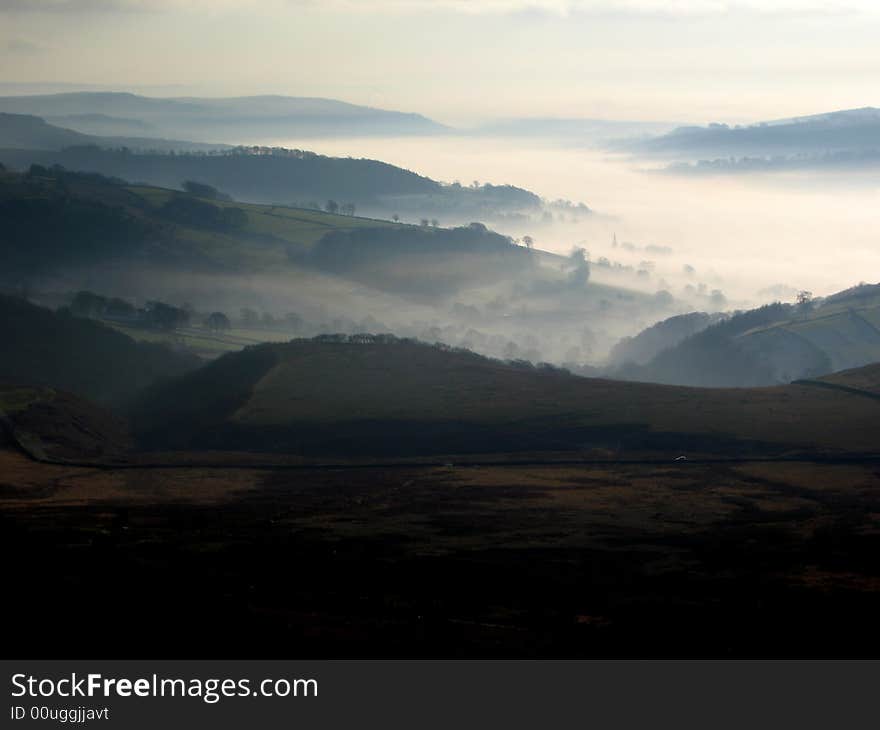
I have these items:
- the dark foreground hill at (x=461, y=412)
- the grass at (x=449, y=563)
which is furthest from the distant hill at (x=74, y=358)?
the grass at (x=449, y=563)

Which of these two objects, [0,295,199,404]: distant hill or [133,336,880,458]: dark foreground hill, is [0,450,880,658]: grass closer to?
[133,336,880,458]: dark foreground hill

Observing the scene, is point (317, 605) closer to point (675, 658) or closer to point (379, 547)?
point (379, 547)

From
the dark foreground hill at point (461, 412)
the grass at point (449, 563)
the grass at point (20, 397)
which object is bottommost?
the grass at point (449, 563)

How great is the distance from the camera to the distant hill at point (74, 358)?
17750 centimetres

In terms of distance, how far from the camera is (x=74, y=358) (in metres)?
→ 186

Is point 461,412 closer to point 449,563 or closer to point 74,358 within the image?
point 449,563

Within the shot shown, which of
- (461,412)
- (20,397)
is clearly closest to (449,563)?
(461,412)

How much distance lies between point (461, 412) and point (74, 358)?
234ft

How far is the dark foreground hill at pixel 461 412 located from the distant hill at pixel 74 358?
1503 cm

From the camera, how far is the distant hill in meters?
178

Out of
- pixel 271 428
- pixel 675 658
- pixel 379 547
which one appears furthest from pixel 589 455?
pixel 675 658

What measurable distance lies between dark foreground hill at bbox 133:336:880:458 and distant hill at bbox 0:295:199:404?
1503 cm

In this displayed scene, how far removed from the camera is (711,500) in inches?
3976

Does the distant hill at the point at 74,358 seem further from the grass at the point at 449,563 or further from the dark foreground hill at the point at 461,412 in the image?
the grass at the point at 449,563
